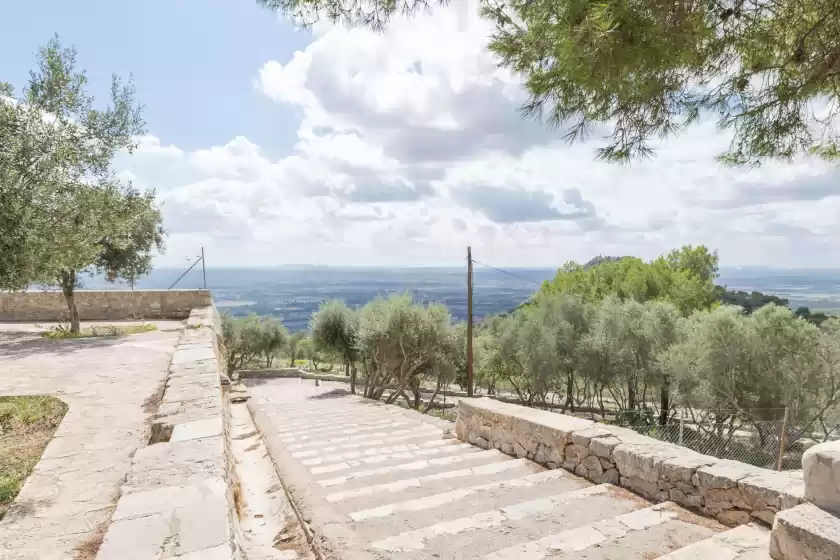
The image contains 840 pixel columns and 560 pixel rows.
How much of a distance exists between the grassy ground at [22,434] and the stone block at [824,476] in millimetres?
5425

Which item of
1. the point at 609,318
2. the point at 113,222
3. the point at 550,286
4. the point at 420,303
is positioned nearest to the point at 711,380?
the point at 609,318

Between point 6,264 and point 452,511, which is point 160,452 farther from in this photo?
point 6,264

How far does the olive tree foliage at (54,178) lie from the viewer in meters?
4.62

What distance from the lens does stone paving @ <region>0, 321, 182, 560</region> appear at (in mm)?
3150

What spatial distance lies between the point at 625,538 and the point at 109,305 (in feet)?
51.6

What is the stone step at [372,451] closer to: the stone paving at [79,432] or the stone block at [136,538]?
the stone paving at [79,432]

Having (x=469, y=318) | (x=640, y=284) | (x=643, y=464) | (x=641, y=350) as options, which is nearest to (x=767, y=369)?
(x=641, y=350)

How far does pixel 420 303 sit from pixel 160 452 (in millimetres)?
15259

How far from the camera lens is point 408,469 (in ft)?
15.9

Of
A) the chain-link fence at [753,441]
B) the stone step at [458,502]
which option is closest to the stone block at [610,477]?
the stone step at [458,502]

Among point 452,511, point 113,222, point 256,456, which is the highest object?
point 113,222

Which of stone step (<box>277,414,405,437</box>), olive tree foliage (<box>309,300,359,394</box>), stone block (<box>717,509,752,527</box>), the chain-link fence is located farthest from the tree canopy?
stone block (<box>717,509,752,527</box>)

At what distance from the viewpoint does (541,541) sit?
2.97 metres

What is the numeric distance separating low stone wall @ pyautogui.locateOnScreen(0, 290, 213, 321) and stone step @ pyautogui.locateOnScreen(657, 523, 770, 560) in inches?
561
